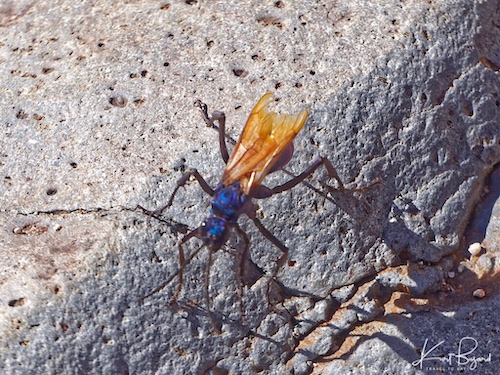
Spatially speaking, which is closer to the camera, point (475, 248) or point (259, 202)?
point (259, 202)

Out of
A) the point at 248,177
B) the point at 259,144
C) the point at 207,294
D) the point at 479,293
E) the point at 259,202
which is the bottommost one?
the point at 479,293

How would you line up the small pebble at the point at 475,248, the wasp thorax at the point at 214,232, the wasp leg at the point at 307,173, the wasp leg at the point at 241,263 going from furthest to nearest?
the small pebble at the point at 475,248
the wasp leg at the point at 307,173
the wasp leg at the point at 241,263
the wasp thorax at the point at 214,232

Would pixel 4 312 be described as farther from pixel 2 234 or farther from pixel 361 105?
pixel 361 105

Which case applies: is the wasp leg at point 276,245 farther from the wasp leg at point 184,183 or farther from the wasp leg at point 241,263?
the wasp leg at point 184,183

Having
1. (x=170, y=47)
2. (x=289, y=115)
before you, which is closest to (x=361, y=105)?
(x=289, y=115)

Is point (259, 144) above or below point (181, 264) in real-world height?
above

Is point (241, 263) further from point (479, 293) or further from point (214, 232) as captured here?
point (479, 293)

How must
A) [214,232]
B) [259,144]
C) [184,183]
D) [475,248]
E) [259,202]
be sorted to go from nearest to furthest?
[214,232] → [259,144] → [184,183] → [259,202] → [475,248]

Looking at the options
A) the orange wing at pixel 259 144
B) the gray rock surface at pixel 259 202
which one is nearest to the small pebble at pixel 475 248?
the gray rock surface at pixel 259 202

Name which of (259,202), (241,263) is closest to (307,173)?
(259,202)
